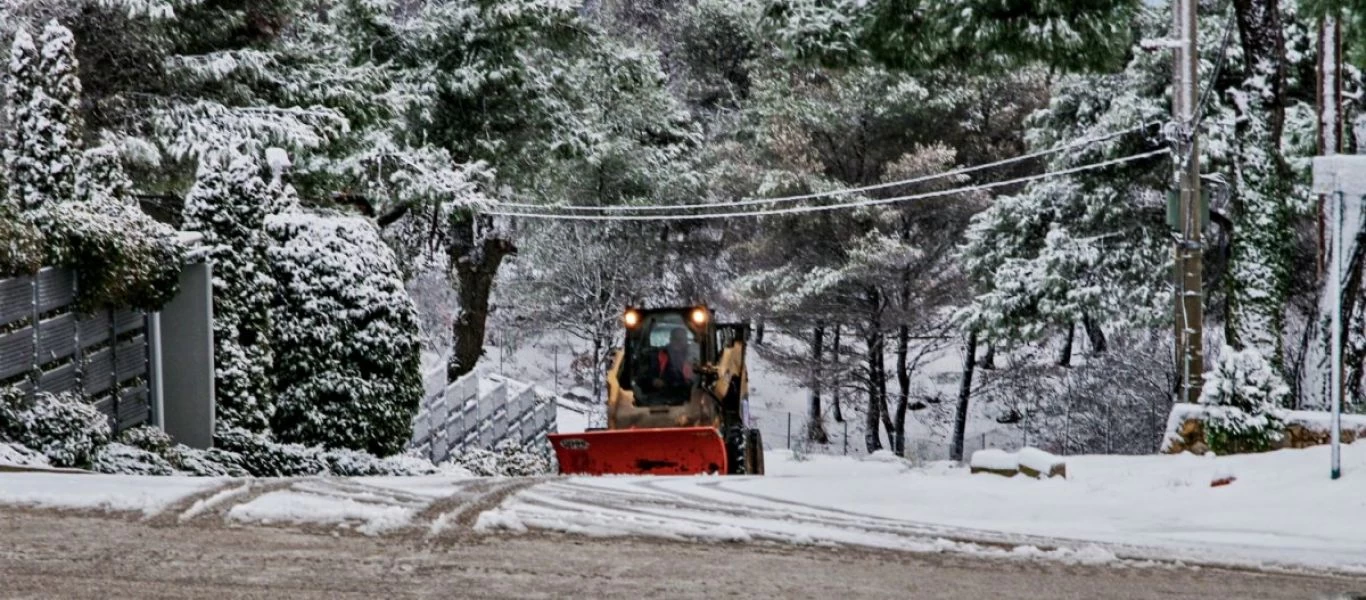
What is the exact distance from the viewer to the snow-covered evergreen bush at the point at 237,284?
16.0 meters

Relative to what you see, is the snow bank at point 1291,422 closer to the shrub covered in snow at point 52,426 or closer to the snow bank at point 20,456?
the shrub covered in snow at point 52,426

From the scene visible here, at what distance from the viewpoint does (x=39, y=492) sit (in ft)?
27.8

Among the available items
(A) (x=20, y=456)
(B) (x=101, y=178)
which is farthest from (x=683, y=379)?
(A) (x=20, y=456)

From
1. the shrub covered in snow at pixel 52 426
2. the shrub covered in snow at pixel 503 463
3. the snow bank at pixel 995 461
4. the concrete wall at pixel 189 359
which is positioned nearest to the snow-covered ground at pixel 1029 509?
the snow bank at pixel 995 461

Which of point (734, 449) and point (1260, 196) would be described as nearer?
point (734, 449)

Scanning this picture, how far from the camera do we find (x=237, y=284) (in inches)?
645

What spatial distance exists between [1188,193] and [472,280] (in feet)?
60.0

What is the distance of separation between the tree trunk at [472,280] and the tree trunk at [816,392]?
7270mm

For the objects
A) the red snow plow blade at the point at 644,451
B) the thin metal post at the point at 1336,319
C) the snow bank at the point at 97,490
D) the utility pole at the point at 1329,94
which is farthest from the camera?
the utility pole at the point at 1329,94

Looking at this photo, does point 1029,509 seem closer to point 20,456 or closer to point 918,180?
point 20,456

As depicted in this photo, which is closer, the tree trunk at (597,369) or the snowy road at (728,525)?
the snowy road at (728,525)

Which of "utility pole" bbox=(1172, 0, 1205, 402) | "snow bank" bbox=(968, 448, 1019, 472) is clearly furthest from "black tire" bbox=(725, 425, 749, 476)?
"utility pole" bbox=(1172, 0, 1205, 402)

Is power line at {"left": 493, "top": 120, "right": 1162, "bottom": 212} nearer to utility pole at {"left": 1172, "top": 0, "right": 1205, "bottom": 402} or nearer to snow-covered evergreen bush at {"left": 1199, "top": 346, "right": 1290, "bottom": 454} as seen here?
utility pole at {"left": 1172, "top": 0, "right": 1205, "bottom": 402}

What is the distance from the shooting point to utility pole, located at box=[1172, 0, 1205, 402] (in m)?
18.7
